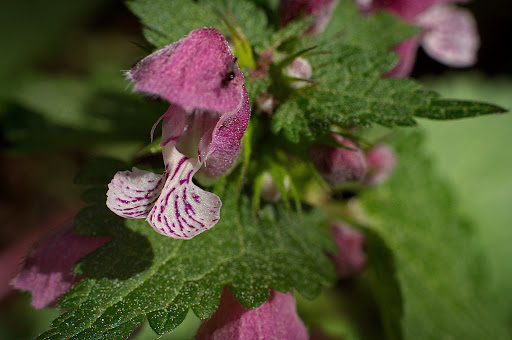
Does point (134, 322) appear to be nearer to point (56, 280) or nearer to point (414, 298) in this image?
point (56, 280)

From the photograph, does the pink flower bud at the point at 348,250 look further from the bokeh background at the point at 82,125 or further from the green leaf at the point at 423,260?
the bokeh background at the point at 82,125

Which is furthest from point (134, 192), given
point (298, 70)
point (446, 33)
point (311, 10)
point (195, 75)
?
point (446, 33)

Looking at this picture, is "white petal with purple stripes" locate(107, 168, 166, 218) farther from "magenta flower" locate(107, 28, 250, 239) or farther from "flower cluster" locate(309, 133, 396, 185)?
"flower cluster" locate(309, 133, 396, 185)

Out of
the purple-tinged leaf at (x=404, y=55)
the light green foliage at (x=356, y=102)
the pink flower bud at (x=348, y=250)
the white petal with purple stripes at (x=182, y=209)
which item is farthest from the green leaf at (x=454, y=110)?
the pink flower bud at (x=348, y=250)

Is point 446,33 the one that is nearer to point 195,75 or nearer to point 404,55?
point 404,55

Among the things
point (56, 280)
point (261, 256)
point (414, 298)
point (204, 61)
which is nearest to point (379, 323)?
point (414, 298)

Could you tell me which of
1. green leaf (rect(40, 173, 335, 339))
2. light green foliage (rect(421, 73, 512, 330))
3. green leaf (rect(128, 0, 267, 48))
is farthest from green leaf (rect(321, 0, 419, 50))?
light green foliage (rect(421, 73, 512, 330))

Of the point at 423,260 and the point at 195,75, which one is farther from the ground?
the point at 195,75
